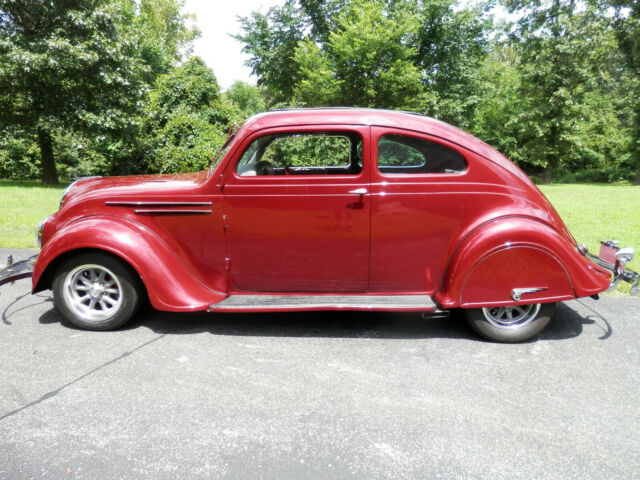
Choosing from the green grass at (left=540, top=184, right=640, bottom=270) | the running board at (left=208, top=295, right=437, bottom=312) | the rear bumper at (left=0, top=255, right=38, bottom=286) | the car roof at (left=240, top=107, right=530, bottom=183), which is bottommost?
the green grass at (left=540, top=184, right=640, bottom=270)

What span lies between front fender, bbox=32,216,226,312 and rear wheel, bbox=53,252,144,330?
0.11 m

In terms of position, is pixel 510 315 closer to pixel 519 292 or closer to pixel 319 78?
pixel 519 292

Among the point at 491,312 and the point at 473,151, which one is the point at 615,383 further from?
the point at 473,151

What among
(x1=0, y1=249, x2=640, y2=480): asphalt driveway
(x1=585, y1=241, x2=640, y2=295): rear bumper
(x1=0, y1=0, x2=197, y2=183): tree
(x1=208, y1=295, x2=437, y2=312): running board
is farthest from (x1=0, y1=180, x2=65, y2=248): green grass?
(x1=585, y1=241, x2=640, y2=295): rear bumper

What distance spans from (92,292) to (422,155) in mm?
3084

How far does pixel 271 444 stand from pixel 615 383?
2.39 metres

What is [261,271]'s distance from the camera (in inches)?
144

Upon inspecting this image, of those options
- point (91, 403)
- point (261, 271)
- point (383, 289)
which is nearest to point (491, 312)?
point (383, 289)

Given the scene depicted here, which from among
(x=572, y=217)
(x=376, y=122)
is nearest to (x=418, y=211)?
(x=376, y=122)

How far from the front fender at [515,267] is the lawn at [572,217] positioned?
333 centimetres

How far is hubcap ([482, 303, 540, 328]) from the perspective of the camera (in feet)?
11.6

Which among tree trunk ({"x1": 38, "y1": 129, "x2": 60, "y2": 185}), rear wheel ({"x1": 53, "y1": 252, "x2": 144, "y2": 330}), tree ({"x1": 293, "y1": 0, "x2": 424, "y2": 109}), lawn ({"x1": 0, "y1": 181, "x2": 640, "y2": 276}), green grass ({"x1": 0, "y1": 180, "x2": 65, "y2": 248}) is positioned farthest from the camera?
tree ({"x1": 293, "y1": 0, "x2": 424, "y2": 109})

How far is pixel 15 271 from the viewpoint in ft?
12.5

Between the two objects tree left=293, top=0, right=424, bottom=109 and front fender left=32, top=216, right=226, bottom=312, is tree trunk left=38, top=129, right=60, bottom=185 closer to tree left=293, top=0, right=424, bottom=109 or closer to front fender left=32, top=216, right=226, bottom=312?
tree left=293, top=0, right=424, bottom=109
